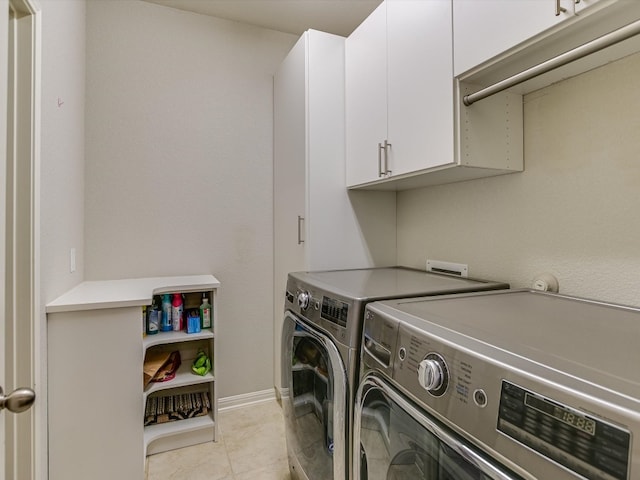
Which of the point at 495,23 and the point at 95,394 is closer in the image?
the point at 495,23

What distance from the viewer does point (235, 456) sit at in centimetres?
191

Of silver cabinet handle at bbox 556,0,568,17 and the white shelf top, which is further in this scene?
the white shelf top

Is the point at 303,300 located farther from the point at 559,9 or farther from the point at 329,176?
the point at 559,9

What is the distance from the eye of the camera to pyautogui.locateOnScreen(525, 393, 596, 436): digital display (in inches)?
19.1

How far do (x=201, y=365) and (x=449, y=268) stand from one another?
1585 millimetres

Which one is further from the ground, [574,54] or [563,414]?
[574,54]

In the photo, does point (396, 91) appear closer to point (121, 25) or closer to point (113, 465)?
point (121, 25)

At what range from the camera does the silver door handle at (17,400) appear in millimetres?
720

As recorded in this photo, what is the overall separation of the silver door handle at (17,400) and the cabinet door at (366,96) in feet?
4.97

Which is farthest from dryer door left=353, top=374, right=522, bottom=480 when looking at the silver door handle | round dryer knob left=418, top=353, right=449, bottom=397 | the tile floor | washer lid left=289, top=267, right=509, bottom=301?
the tile floor

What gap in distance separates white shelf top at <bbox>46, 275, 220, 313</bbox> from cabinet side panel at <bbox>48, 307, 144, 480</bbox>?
0.16ft

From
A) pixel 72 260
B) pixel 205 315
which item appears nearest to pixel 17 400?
pixel 72 260

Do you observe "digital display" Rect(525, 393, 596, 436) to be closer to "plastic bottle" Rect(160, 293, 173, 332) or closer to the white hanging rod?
the white hanging rod

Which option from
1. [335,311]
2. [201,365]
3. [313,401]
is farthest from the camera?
[201,365]
